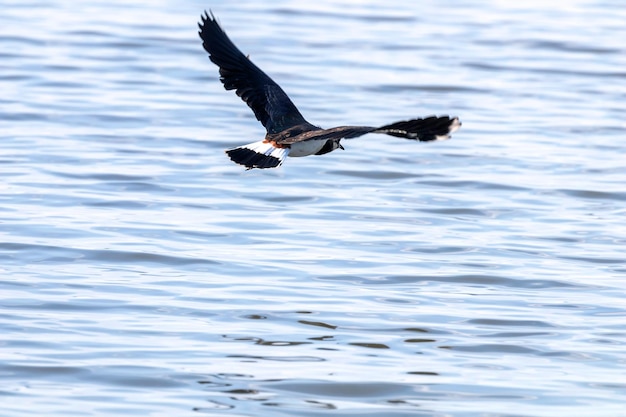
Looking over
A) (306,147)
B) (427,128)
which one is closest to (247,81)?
(306,147)

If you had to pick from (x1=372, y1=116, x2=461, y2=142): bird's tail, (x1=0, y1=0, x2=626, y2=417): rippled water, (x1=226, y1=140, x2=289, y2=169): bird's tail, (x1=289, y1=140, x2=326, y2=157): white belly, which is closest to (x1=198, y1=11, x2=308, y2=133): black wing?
(x1=289, y1=140, x2=326, y2=157): white belly

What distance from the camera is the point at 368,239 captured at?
10.2m

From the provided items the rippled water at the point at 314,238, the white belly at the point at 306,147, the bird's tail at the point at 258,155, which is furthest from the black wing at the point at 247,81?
the rippled water at the point at 314,238

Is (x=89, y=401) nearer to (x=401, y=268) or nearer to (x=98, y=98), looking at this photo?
(x=401, y=268)

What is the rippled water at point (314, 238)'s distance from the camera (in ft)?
23.1

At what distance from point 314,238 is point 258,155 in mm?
2358

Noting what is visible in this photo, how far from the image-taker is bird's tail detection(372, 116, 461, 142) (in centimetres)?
693

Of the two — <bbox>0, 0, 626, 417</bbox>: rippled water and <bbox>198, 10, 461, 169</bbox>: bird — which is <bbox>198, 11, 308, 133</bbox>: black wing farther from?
<bbox>0, 0, 626, 417</bbox>: rippled water

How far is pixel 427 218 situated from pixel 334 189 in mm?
1259

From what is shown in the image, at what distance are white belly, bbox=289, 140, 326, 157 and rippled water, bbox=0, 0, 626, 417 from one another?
946 mm

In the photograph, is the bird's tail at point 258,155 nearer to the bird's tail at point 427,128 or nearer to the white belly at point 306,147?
the white belly at point 306,147

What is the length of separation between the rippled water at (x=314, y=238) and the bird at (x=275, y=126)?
98cm

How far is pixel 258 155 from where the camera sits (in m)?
7.85

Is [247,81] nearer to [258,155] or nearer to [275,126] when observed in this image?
[275,126]
